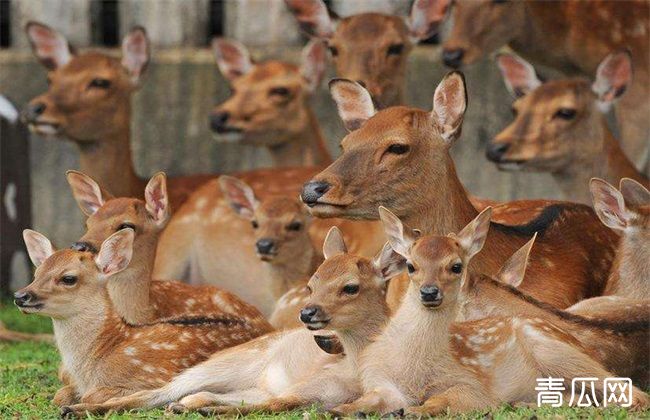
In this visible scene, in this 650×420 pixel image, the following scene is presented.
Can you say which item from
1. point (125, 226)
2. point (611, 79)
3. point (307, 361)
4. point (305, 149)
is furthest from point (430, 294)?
point (305, 149)

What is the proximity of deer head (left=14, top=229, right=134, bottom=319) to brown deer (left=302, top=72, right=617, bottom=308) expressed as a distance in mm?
973

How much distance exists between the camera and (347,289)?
7.25 metres

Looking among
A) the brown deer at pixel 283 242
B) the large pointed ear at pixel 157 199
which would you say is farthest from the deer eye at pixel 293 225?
the large pointed ear at pixel 157 199

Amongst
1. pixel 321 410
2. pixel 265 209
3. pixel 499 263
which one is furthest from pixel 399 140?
pixel 265 209

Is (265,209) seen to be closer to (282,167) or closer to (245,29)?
(282,167)

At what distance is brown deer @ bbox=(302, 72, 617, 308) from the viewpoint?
772 cm

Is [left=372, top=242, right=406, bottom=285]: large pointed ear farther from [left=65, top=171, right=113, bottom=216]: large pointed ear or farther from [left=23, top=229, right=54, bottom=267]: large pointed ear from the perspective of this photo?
[left=65, top=171, right=113, bottom=216]: large pointed ear

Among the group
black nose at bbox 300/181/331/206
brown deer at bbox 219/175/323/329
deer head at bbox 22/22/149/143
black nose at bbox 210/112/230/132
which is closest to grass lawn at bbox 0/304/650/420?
black nose at bbox 300/181/331/206

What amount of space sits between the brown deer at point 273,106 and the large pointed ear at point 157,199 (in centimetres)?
222

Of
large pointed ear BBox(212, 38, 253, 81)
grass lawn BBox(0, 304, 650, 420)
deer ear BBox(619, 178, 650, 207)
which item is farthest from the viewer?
large pointed ear BBox(212, 38, 253, 81)

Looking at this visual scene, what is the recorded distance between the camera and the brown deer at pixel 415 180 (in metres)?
7.72

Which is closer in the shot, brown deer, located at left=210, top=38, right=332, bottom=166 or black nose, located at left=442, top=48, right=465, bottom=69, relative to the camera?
black nose, located at left=442, top=48, right=465, bottom=69

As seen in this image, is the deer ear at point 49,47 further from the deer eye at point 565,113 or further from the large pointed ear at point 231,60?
the deer eye at point 565,113

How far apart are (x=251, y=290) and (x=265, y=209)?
80 cm
